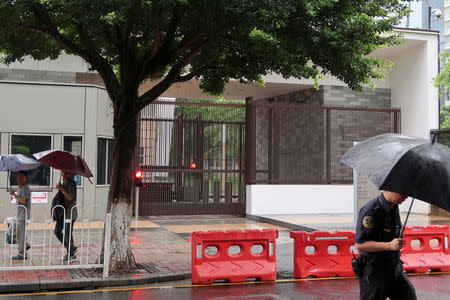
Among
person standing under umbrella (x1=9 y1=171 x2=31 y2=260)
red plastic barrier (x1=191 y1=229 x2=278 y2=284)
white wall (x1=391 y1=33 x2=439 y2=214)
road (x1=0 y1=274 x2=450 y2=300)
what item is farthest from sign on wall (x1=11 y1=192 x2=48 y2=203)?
white wall (x1=391 y1=33 x2=439 y2=214)

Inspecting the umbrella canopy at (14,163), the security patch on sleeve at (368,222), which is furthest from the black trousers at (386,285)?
the umbrella canopy at (14,163)

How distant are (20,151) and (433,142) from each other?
15.3 meters

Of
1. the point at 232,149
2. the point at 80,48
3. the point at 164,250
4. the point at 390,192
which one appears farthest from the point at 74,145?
the point at 390,192

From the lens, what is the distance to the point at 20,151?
1756 centimetres

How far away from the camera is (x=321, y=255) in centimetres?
946

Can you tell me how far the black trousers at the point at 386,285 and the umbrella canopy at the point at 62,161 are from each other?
6722 mm

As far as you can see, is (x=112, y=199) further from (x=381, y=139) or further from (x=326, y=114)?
(x=326, y=114)

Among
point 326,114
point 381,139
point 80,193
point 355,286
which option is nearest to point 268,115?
point 326,114

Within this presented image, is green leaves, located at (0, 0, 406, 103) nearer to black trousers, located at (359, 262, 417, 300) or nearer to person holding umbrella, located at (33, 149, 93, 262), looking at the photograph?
person holding umbrella, located at (33, 149, 93, 262)

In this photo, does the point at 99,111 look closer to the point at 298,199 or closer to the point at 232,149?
the point at 232,149

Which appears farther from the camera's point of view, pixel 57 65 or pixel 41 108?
pixel 57 65

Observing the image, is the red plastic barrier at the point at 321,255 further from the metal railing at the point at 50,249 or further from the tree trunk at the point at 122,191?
the metal railing at the point at 50,249

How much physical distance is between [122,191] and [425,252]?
5543mm

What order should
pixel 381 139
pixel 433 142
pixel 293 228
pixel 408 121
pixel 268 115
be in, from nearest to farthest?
pixel 433 142
pixel 381 139
pixel 293 228
pixel 268 115
pixel 408 121
